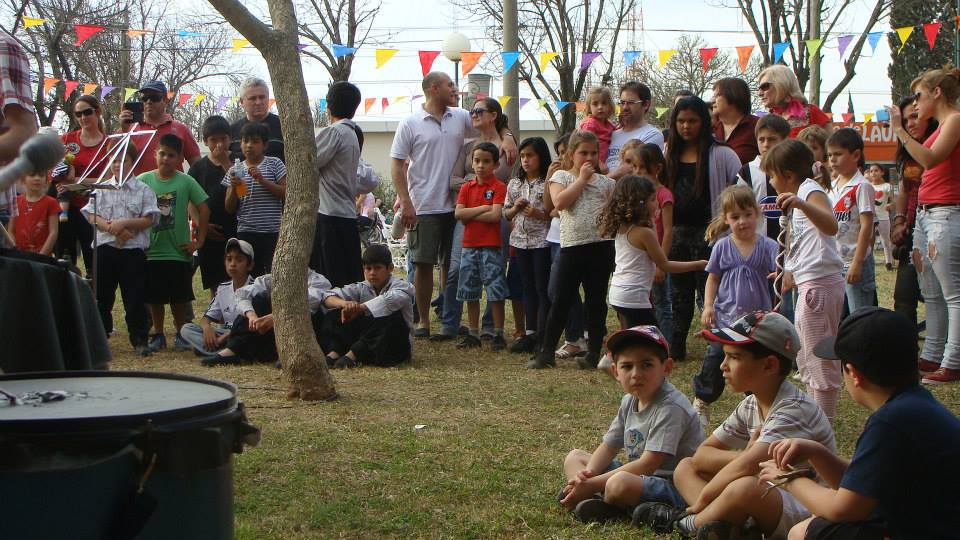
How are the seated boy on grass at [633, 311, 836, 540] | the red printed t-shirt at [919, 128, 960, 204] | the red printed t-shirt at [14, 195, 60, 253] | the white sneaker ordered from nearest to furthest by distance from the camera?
the seated boy on grass at [633, 311, 836, 540]
the white sneaker
the red printed t-shirt at [919, 128, 960, 204]
the red printed t-shirt at [14, 195, 60, 253]

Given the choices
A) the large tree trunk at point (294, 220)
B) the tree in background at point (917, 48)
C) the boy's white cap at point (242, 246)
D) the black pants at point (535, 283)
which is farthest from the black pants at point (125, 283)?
the tree in background at point (917, 48)

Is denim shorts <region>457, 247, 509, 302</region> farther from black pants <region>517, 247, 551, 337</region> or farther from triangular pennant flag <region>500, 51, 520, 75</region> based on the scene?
triangular pennant flag <region>500, 51, 520, 75</region>

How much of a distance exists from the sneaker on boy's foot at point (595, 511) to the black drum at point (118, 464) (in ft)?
5.77

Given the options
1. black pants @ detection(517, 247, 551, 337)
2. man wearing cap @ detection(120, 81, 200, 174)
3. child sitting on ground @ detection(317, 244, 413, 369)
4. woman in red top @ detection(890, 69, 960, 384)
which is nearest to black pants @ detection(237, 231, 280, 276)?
child sitting on ground @ detection(317, 244, 413, 369)

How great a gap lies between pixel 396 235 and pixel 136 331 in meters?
2.38

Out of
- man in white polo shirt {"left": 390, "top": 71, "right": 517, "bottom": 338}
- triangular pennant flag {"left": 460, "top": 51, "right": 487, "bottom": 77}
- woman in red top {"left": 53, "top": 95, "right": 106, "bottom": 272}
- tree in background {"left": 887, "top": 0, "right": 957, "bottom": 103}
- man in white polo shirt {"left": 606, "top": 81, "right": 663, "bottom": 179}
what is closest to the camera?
man in white polo shirt {"left": 606, "top": 81, "right": 663, "bottom": 179}

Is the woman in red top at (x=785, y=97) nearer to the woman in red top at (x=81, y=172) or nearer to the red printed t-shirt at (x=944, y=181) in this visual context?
the red printed t-shirt at (x=944, y=181)

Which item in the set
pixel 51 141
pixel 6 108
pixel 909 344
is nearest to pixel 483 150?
pixel 6 108

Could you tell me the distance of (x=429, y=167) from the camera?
859 centimetres

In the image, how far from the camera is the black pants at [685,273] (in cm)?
722

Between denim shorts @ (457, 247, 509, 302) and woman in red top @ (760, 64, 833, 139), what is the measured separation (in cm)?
242

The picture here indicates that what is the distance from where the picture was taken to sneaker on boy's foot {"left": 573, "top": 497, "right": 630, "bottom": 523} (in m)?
3.86

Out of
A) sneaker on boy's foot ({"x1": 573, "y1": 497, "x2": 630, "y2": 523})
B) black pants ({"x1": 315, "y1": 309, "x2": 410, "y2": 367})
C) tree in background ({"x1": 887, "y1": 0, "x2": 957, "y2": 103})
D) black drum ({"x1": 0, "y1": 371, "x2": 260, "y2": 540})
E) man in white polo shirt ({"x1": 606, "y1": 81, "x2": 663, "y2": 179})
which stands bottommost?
sneaker on boy's foot ({"x1": 573, "y1": 497, "x2": 630, "y2": 523})

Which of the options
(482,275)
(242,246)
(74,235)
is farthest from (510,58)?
(74,235)
